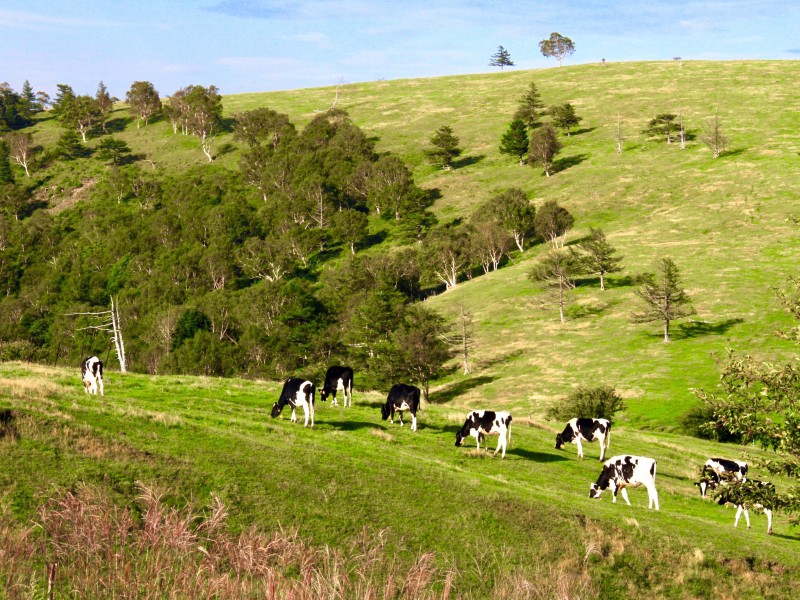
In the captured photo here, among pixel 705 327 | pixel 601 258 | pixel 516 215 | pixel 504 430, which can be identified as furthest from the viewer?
pixel 516 215

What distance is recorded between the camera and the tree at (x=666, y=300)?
3302 inches

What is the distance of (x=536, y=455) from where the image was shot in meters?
31.8

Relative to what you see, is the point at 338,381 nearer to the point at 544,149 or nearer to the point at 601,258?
the point at 601,258

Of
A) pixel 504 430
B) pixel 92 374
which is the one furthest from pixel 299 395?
pixel 92 374

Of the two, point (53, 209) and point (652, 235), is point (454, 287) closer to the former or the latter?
point (652, 235)

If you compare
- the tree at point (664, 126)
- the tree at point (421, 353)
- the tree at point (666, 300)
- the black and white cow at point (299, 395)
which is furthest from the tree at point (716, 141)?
the black and white cow at point (299, 395)

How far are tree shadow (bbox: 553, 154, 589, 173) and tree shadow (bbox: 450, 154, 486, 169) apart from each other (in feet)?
72.6

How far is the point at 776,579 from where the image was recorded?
1961cm

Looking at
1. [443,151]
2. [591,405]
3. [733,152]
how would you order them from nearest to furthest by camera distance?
[591,405] → [733,152] → [443,151]

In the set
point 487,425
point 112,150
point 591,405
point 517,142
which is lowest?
point 591,405

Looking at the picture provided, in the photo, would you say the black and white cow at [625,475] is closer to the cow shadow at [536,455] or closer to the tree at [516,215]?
the cow shadow at [536,455]

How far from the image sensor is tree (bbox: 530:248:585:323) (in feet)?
323

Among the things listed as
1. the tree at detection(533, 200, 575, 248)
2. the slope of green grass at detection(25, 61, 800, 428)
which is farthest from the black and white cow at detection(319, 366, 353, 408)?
the tree at detection(533, 200, 575, 248)

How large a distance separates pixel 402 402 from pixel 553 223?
9713 centimetres
